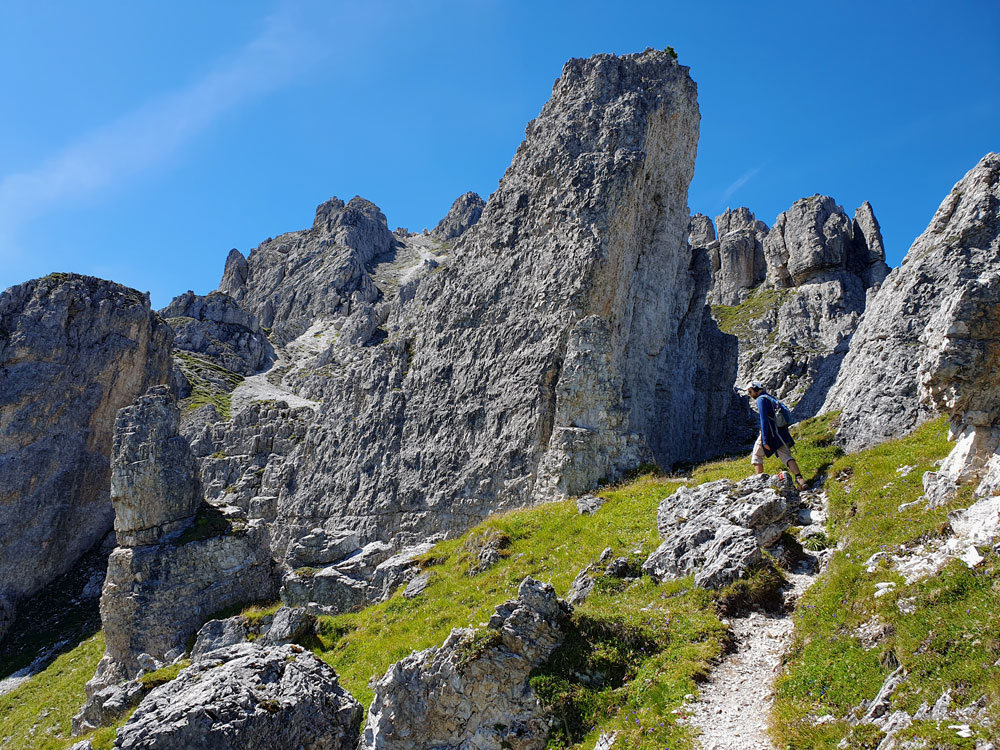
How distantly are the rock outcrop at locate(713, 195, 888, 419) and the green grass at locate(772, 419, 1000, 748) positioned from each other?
45792 millimetres

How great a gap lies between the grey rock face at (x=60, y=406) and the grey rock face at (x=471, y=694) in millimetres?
51242

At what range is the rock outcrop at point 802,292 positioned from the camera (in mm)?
60781

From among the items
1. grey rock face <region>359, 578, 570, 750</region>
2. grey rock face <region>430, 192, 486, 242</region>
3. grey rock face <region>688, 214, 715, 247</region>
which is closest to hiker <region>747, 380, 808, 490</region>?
grey rock face <region>359, 578, 570, 750</region>

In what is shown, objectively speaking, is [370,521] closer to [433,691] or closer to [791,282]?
[433,691]

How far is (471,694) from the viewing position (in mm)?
11000

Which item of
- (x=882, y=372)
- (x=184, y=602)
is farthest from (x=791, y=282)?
(x=184, y=602)

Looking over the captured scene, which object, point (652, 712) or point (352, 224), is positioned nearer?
point (652, 712)

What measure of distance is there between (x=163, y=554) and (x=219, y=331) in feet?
242

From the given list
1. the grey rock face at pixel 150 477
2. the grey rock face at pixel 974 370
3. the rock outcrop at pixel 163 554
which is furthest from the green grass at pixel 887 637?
the grey rock face at pixel 150 477

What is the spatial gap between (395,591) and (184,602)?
46.2 ft

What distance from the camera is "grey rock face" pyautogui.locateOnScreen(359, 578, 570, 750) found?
1079 cm

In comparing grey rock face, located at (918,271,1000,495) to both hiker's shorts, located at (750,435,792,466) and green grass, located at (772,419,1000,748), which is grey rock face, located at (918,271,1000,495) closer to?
green grass, located at (772,419,1000,748)

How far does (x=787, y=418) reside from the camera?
17.8 metres

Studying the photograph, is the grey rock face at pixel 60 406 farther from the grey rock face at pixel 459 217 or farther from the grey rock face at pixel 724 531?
the grey rock face at pixel 459 217
